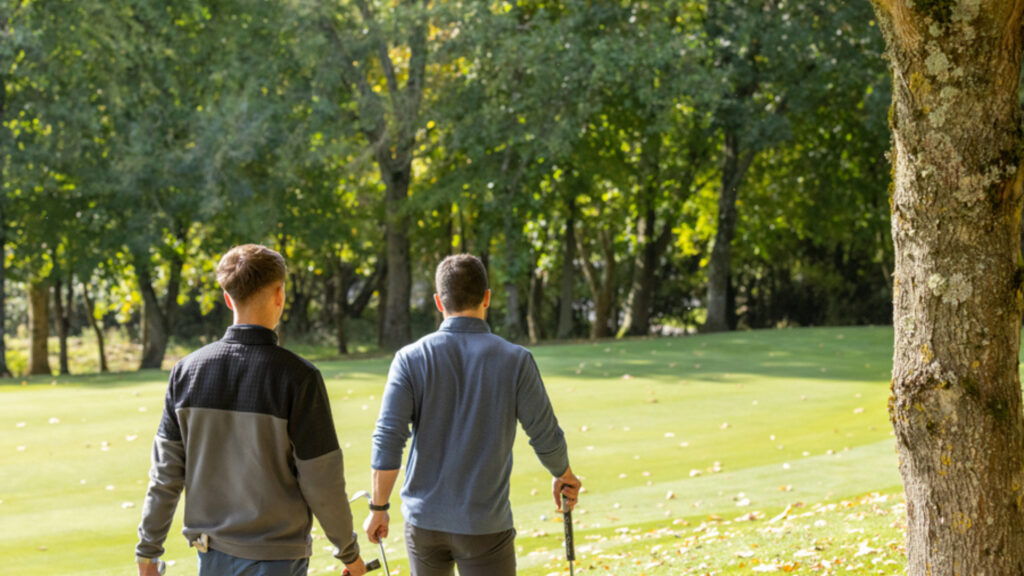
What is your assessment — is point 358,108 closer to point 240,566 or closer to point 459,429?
point 459,429

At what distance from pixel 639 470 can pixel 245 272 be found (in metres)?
8.45

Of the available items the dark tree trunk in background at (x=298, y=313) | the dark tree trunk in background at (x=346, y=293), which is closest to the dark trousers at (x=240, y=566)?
the dark tree trunk in background at (x=346, y=293)

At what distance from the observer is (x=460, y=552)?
3859mm

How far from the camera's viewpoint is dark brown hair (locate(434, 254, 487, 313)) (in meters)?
3.98

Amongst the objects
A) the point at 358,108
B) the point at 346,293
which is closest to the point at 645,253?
the point at 358,108

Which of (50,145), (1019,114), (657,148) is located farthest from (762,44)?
(1019,114)

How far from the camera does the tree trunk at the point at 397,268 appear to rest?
2850 centimetres

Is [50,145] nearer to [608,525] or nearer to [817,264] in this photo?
[608,525]

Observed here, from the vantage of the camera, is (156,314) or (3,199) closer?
(3,199)

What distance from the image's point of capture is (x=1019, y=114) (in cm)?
→ 407

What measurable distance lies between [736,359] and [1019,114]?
17.9 m

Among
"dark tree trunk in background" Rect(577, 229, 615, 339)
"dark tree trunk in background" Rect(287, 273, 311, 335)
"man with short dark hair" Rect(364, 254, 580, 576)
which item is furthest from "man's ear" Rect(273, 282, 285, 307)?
"dark tree trunk in background" Rect(287, 273, 311, 335)

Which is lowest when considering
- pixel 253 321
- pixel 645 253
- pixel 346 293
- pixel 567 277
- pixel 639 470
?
pixel 639 470

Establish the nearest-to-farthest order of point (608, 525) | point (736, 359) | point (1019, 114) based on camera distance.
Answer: point (1019, 114) < point (608, 525) < point (736, 359)
